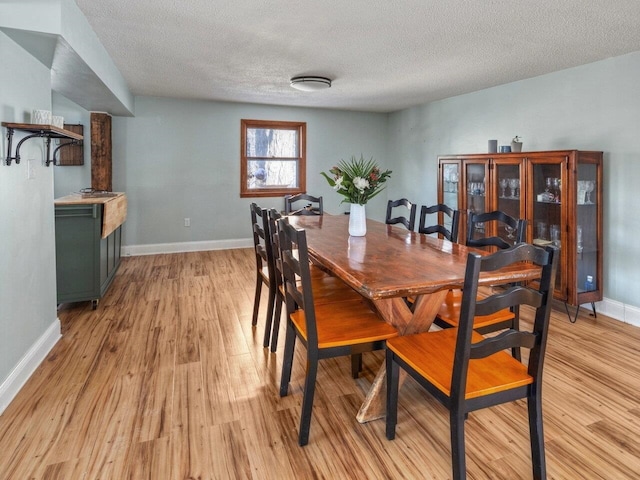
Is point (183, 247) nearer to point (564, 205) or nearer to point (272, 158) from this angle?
point (272, 158)

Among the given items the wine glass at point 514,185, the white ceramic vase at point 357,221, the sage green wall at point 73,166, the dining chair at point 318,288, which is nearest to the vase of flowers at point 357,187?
the white ceramic vase at point 357,221

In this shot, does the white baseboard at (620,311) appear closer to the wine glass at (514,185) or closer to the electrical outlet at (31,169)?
the wine glass at (514,185)

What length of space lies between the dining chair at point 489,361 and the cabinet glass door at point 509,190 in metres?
2.53

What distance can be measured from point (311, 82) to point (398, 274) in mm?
3163

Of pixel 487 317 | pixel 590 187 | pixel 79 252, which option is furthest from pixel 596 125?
→ pixel 79 252

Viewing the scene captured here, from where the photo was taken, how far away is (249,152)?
20.8 ft

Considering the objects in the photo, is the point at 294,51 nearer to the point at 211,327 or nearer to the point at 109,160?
the point at 211,327

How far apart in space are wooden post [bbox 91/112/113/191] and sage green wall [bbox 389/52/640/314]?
185 inches

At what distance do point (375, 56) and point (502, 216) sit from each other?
6.35 ft

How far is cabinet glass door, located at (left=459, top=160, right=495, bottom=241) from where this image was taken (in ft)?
13.6

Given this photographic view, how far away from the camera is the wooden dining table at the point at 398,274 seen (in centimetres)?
163

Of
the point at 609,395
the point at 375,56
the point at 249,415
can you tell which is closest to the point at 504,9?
the point at 375,56

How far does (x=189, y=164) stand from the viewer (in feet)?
19.7

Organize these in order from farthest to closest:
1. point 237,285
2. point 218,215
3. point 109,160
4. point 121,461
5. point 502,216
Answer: point 218,215 < point 109,160 < point 237,285 < point 502,216 < point 121,461
